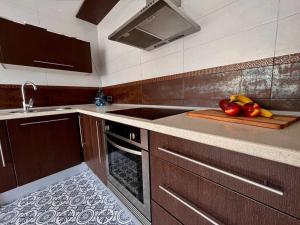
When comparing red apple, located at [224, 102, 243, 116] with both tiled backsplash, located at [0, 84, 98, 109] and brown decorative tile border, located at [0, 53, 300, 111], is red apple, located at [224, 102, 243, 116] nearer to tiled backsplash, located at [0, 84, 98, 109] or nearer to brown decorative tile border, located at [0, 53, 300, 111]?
brown decorative tile border, located at [0, 53, 300, 111]

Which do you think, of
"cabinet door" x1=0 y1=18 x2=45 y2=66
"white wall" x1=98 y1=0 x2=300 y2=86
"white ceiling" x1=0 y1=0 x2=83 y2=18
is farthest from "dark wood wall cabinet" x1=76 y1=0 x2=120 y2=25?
"cabinet door" x1=0 y1=18 x2=45 y2=66

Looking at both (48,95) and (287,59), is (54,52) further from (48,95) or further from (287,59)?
(287,59)

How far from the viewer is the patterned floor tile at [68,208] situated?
111 cm

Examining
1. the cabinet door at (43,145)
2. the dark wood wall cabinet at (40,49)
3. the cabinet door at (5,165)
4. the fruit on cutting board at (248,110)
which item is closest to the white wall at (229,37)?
the fruit on cutting board at (248,110)

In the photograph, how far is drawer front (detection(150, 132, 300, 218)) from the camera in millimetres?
357

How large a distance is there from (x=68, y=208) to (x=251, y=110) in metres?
1.58

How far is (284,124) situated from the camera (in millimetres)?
496

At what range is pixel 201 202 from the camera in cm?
56

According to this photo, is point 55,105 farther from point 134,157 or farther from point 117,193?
point 134,157

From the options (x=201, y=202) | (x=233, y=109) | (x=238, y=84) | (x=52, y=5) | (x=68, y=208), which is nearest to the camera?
(x=201, y=202)

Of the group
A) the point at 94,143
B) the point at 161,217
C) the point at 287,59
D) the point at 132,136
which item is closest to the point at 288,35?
the point at 287,59

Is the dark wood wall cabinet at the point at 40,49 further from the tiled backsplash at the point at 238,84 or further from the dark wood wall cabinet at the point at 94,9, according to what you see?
the tiled backsplash at the point at 238,84

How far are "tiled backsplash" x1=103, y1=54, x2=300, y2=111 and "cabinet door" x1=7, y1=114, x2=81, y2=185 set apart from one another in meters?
1.05

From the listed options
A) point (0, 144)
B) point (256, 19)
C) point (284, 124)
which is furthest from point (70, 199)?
point (256, 19)
